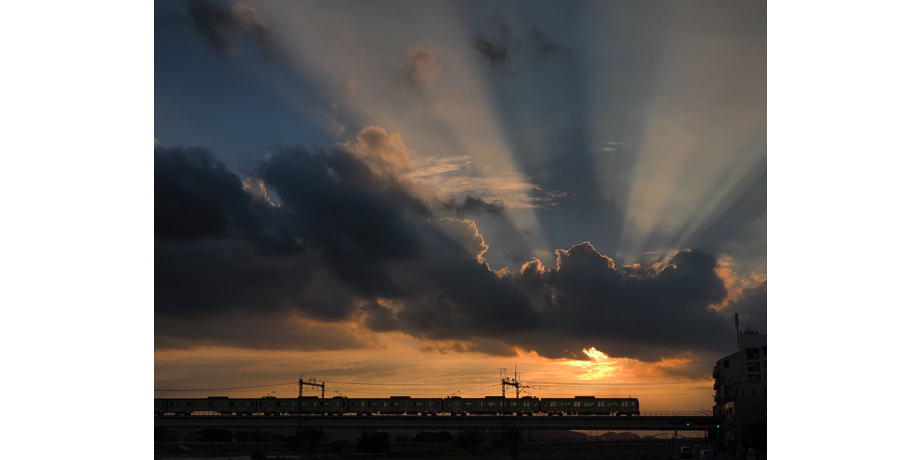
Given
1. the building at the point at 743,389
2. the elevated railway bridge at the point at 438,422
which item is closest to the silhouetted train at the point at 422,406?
the elevated railway bridge at the point at 438,422

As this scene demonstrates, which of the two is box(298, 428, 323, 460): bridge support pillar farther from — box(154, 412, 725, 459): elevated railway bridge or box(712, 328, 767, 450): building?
box(712, 328, 767, 450): building

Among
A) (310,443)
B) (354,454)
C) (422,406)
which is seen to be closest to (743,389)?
(422,406)

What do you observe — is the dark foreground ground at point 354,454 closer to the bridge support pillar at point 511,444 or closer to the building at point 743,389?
the bridge support pillar at point 511,444

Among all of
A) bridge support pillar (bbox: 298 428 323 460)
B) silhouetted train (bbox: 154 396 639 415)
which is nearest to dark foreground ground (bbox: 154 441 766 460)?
bridge support pillar (bbox: 298 428 323 460)

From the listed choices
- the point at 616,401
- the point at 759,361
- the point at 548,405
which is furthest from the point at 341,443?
the point at 759,361
